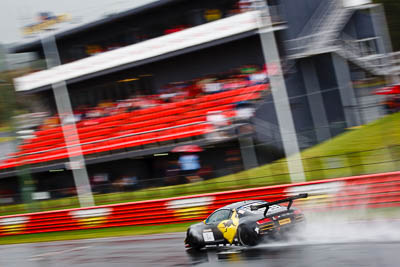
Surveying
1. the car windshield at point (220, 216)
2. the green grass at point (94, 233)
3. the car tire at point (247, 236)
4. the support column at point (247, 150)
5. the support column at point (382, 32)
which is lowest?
the green grass at point (94, 233)

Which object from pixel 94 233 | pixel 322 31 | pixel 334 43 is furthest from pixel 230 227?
pixel 322 31

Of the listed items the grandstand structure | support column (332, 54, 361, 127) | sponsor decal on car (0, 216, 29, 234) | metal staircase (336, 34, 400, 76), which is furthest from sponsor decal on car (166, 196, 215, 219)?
metal staircase (336, 34, 400, 76)

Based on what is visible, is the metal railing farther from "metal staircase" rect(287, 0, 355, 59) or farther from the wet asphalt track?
"metal staircase" rect(287, 0, 355, 59)

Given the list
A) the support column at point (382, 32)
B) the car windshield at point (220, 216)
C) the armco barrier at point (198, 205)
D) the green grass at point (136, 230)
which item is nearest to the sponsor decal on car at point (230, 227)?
the car windshield at point (220, 216)

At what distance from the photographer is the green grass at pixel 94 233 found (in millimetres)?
16923

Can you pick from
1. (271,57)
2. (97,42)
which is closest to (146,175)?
(97,42)

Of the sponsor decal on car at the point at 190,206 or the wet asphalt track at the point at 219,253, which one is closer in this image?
the wet asphalt track at the point at 219,253

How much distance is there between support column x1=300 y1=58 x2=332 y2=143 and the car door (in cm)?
1111

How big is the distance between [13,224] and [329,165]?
1458cm

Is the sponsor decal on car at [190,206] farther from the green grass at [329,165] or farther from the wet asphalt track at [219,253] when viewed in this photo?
the wet asphalt track at [219,253]

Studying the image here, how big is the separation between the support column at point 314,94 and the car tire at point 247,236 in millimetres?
11635

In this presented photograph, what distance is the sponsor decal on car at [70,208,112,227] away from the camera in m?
19.3

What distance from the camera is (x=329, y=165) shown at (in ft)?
47.2

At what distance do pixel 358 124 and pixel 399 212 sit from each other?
8.66 meters
